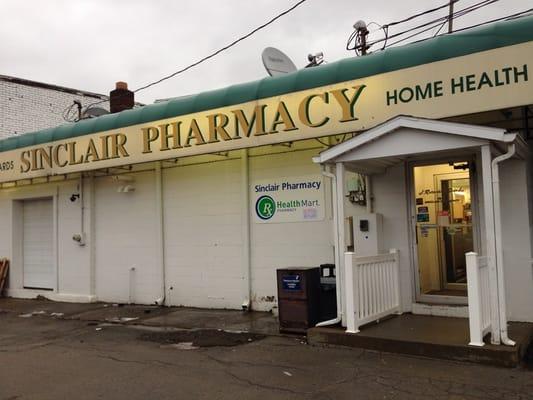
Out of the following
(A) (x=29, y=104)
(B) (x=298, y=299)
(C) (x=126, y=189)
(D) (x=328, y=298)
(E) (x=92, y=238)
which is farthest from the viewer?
(A) (x=29, y=104)

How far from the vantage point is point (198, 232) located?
1147 centimetres

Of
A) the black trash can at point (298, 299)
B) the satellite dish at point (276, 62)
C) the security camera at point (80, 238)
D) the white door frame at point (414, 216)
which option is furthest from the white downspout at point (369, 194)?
the security camera at point (80, 238)

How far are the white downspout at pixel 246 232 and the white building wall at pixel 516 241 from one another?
4.74m

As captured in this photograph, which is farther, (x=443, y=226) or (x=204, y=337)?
(x=443, y=226)

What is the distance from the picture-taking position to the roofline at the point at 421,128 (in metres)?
6.41

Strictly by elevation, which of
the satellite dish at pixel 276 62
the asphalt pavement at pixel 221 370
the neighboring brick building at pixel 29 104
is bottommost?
the asphalt pavement at pixel 221 370

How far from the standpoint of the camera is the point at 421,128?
22.7 ft

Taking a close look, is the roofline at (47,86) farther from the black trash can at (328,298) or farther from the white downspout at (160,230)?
Answer: the black trash can at (328,298)

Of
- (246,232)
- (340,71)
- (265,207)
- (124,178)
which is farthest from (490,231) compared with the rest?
(124,178)

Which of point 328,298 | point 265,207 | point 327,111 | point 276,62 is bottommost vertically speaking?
point 328,298

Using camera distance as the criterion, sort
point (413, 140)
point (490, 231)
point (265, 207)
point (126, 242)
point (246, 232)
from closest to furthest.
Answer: point (490, 231)
point (413, 140)
point (265, 207)
point (246, 232)
point (126, 242)

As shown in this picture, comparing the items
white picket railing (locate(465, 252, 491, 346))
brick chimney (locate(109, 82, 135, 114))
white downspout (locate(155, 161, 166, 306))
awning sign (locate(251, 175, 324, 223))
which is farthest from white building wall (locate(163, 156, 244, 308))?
white picket railing (locate(465, 252, 491, 346))

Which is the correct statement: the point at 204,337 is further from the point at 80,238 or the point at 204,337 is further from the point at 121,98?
the point at 121,98

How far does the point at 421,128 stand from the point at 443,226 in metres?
2.30
